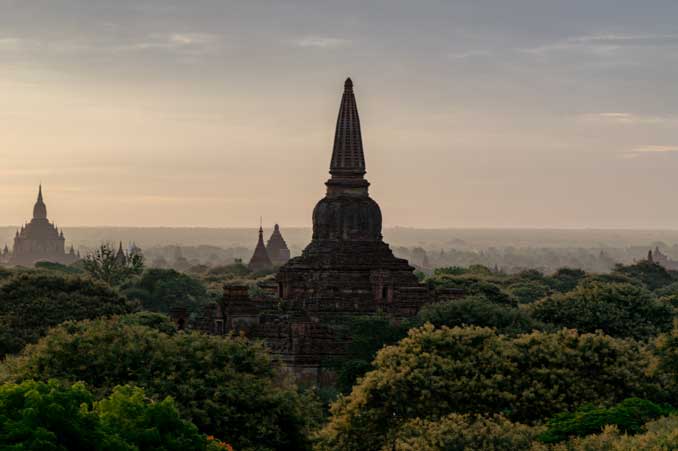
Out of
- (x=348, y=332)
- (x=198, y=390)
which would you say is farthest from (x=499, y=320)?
(x=198, y=390)

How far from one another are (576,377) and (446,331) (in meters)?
3.89

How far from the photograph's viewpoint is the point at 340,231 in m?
70.1

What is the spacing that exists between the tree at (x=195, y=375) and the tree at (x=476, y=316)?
14.5m

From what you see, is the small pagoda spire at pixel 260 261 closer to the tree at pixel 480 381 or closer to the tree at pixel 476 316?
the tree at pixel 476 316

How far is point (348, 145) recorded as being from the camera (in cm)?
7106

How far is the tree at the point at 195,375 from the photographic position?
39.5m

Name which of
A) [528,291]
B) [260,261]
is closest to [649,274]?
[528,291]

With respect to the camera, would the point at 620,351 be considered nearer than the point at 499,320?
Yes

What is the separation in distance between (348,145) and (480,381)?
102ft

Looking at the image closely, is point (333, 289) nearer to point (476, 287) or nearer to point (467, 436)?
point (476, 287)

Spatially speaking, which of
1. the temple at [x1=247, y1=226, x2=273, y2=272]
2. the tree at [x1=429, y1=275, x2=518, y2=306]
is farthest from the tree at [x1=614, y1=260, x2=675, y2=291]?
the tree at [x1=429, y1=275, x2=518, y2=306]

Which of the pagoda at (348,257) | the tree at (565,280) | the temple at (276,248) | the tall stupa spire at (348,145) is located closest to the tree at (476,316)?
the pagoda at (348,257)

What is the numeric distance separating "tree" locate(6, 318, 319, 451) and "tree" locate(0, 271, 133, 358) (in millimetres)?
22100

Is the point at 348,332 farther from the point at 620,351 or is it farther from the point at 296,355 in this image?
the point at 620,351
